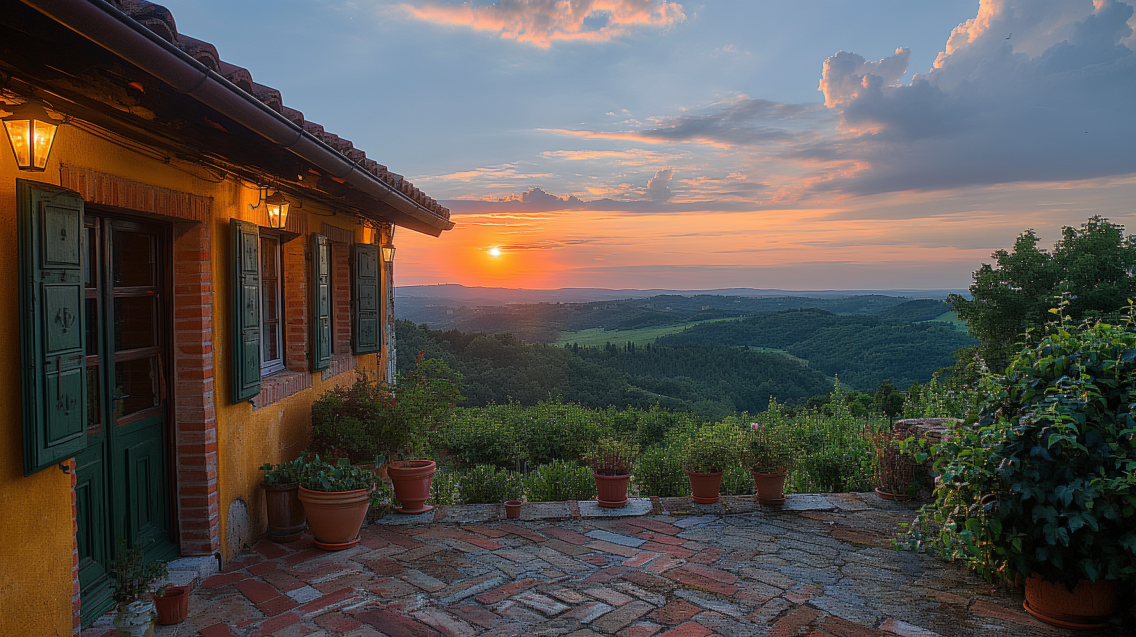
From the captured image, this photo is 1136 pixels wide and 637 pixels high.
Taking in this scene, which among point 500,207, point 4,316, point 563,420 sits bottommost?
point 563,420

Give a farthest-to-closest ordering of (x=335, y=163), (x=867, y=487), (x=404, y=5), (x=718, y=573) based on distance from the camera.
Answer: (x=404, y=5) → (x=867, y=487) → (x=718, y=573) → (x=335, y=163)

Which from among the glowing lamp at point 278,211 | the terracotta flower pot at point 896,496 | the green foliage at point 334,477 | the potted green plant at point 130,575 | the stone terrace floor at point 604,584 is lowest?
the terracotta flower pot at point 896,496

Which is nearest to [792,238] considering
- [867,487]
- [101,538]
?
[867,487]

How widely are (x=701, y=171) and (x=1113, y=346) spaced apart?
765 centimetres

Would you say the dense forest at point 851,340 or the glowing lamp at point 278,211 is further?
the dense forest at point 851,340

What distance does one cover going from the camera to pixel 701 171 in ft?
34.3

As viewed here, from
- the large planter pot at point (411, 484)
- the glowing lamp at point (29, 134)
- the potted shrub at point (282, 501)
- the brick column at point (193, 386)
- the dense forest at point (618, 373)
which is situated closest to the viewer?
the glowing lamp at point (29, 134)

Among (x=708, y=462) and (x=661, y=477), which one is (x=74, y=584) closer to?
(x=708, y=462)

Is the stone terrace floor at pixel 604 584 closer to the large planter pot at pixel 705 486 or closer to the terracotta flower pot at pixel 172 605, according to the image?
the terracotta flower pot at pixel 172 605

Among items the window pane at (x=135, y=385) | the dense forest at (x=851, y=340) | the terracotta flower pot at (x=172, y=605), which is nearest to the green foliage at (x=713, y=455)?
the terracotta flower pot at (x=172, y=605)

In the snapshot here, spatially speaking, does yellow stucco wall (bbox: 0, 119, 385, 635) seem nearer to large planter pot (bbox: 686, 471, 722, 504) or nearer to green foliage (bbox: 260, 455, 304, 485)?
green foliage (bbox: 260, 455, 304, 485)

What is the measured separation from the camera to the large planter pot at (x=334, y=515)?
4230mm

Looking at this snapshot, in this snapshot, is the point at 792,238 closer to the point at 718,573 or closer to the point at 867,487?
the point at 867,487

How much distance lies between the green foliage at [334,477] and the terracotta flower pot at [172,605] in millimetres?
1163
